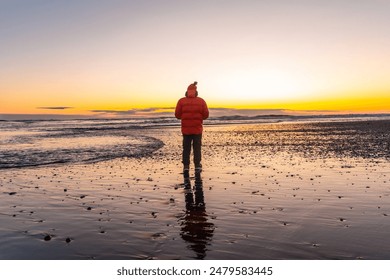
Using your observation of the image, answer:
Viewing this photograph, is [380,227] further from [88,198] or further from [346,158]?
[346,158]

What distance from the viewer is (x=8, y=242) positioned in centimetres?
641

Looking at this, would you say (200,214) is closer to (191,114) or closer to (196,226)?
(196,226)

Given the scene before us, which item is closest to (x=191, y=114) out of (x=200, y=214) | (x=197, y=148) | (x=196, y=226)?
(x=197, y=148)

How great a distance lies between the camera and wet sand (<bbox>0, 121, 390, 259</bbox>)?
5.91 meters

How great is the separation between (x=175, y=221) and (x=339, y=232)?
2946 mm

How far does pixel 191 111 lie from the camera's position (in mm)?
15062

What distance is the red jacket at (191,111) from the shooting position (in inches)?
591

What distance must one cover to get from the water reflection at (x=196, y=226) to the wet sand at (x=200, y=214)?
2 cm

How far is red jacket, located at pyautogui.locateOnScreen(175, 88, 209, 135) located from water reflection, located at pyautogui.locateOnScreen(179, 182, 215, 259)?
208 inches

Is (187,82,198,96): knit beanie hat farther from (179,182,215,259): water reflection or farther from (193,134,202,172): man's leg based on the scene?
(179,182,215,259): water reflection

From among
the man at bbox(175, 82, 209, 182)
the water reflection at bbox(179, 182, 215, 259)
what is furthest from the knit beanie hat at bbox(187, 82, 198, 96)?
the water reflection at bbox(179, 182, 215, 259)

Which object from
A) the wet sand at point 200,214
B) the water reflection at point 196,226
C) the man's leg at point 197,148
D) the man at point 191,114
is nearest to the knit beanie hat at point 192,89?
the man at point 191,114

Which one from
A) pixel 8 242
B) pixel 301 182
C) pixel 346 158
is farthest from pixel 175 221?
pixel 346 158
